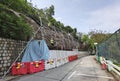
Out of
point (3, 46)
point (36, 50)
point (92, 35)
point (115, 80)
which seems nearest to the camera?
point (115, 80)

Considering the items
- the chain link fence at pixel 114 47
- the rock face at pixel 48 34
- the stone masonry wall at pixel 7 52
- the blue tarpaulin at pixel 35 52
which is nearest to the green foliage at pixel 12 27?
the stone masonry wall at pixel 7 52

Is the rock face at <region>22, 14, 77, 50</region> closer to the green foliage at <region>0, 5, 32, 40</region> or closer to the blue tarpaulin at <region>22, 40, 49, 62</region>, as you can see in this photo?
the blue tarpaulin at <region>22, 40, 49, 62</region>

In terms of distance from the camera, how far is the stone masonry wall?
12702 millimetres

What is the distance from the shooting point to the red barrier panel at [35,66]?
14153 millimetres

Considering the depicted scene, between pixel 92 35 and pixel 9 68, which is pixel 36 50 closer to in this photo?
pixel 9 68

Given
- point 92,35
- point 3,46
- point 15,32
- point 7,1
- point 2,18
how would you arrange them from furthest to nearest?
point 92,35 → point 7,1 → point 15,32 → point 2,18 → point 3,46

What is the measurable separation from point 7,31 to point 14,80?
16.5 ft

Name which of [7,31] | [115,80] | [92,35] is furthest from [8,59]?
[92,35]

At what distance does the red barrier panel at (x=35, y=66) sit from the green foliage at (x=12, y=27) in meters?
2.56

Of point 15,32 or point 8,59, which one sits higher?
point 15,32

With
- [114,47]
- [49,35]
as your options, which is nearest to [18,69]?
[114,47]

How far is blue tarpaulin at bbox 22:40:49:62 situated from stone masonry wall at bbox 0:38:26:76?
0.75 metres

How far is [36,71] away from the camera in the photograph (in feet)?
49.3

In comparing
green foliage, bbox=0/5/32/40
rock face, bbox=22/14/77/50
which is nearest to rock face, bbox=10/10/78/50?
rock face, bbox=22/14/77/50
